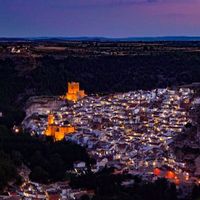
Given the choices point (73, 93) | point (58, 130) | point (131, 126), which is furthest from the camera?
point (73, 93)

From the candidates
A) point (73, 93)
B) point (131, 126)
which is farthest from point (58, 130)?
point (73, 93)

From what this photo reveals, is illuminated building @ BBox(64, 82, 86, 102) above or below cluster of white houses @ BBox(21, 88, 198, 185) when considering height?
above

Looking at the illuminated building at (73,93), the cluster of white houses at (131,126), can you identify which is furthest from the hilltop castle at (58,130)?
the illuminated building at (73,93)

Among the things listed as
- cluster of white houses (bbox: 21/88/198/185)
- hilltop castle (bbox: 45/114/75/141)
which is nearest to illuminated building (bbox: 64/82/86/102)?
cluster of white houses (bbox: 21/88/198/185)

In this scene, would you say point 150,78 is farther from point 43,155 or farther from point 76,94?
point 43,155

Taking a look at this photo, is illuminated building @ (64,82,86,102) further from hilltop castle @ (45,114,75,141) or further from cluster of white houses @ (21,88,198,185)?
hilltop castle @ (45,114,75,141)

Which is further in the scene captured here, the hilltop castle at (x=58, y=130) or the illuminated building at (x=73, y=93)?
the illuminated building at (x=73, y=93)

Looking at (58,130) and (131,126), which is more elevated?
(131,126)

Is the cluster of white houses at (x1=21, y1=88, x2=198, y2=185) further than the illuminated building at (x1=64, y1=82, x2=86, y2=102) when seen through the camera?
No

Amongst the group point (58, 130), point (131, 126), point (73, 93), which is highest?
point (73, 93)

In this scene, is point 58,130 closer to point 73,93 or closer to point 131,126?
point 131,126

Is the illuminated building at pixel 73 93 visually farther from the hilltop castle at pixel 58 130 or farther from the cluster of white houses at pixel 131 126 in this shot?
the hilltop castle at pixel 58 130

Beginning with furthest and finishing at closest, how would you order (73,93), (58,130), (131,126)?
(73,93) → (131,126) → (58,130)
